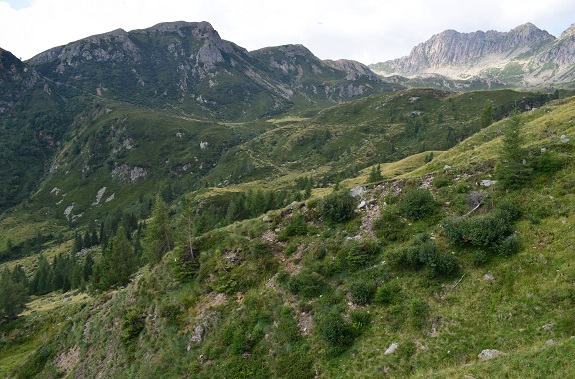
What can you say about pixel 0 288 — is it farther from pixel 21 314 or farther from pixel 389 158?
pixel 389 158

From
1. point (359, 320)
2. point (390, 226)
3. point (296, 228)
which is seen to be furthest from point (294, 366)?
point (390, 226)

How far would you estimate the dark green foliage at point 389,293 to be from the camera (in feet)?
74.2

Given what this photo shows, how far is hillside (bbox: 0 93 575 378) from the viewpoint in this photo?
18266 millimetres

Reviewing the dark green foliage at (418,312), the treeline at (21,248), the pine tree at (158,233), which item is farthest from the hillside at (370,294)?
the treeline at (21,248)

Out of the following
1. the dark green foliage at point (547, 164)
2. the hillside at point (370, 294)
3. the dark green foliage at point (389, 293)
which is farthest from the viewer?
the dark green foliage at point (547, 164)

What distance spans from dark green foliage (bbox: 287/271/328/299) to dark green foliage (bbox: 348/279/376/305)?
9.79 feet

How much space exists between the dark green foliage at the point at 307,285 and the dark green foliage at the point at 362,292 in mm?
2985

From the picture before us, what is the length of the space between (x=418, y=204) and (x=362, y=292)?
10.1 meters

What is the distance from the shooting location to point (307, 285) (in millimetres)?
26359

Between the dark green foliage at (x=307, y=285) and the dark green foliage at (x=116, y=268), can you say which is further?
the dark green foliage at (x=116, y=268)

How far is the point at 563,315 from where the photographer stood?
16750 millimetres

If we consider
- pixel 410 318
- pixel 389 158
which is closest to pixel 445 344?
pixel 410 318

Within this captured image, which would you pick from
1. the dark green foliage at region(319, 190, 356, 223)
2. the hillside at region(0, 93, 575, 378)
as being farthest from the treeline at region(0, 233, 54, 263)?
the dark green foliage at region(319, 190, 356, 223)

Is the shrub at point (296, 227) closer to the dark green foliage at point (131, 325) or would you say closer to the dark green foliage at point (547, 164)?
the dark green foliage at point (131, 325)
